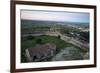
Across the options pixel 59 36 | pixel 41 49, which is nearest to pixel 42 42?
pixel 41 49

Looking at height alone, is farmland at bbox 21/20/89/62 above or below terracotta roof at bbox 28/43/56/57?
above

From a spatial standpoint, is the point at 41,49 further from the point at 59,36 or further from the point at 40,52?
the point at 59,36

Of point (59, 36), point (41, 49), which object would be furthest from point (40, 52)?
point (59, 36)

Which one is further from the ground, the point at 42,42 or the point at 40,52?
the point at 42,42

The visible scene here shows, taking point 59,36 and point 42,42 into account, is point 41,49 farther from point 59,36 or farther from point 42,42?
point 59,36

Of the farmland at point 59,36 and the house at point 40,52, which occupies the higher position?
the farmland at point 59,36

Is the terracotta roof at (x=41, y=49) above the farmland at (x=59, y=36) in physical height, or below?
below
